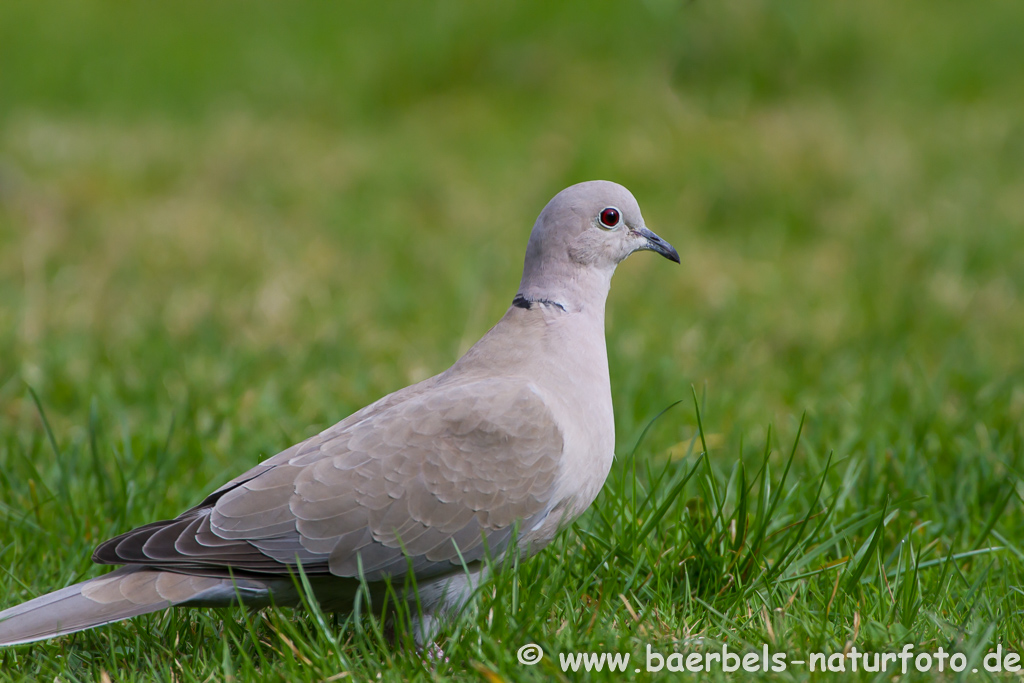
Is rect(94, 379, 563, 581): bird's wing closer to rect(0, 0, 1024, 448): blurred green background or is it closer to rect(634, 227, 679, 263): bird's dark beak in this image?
rect(634, 227, 679, 263): bird's dark beak

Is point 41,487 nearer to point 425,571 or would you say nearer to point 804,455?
point 425,571

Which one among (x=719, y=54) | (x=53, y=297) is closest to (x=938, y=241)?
(x=719, y=54)

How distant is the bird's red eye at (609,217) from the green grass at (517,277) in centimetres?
68

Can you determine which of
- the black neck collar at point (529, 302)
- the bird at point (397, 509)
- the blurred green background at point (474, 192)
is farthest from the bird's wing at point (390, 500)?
the blurred green background at point (474, 192)

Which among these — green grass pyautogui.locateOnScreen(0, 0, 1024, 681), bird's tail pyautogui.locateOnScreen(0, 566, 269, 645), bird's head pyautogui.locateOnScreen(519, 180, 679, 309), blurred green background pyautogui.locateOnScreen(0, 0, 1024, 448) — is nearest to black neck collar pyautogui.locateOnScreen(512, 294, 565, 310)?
bird's head pyautogui.locateOnScreen(519, 180, 679, 309)

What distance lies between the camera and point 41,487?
12.0ft

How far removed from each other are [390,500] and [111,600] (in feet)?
2.35

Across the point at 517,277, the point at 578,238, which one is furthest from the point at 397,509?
the point at 517,277

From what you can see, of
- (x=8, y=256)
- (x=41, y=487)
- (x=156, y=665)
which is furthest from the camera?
(x=8, y=256)

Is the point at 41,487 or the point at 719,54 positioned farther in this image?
the point at 719,54

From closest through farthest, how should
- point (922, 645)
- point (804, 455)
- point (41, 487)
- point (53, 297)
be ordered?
1. point (922, 645)
2. point (41, 487)
3. point (804, 455)
4. point (53, 297)

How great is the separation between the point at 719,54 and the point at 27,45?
775cm

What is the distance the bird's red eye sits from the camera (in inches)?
126

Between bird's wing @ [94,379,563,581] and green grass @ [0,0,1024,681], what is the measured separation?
17 centimetres
